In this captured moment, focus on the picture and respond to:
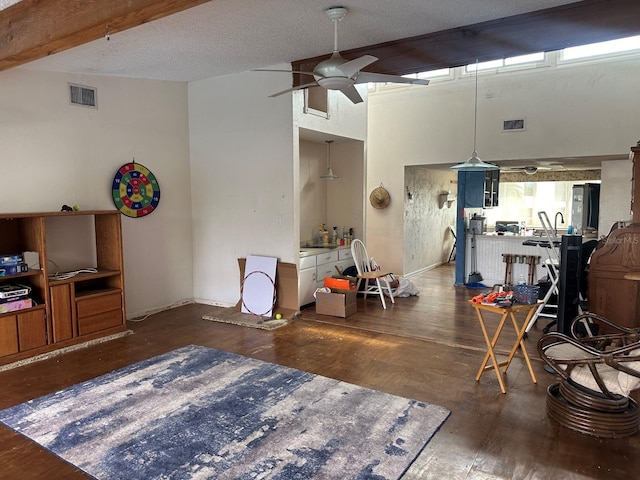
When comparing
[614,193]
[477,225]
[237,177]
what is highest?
[237,177]

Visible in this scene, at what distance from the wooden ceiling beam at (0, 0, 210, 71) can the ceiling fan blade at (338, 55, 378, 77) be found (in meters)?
1.11

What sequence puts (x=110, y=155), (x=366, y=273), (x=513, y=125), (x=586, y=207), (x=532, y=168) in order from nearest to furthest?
(x=110, y=155) < (x=366, y=273) < (x=513, y=125) < (x=586, y=207) < (x=532, y=168)

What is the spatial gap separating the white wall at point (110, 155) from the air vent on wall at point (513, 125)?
484cm

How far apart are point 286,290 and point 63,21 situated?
370 centimetres

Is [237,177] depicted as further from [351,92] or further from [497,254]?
[497,254]

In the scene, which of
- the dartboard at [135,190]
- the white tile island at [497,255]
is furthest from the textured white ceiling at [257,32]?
the white tile island at [497,255]

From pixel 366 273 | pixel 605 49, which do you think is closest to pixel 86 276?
pixel 366 273

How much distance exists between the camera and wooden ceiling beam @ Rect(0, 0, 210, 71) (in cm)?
258

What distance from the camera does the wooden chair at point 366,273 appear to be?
635 cm

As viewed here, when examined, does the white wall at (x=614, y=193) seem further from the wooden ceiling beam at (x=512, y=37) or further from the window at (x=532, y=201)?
the wooden ceiling beam at (x=512, y=37)

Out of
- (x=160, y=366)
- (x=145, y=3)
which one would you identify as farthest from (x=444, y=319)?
(x=145, y=3)

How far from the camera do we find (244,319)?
5477mm

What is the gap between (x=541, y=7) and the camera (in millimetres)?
3473

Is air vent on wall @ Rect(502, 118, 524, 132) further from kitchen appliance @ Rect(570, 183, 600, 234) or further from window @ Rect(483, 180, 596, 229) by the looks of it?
window @ Rect(483, 180, 596, 229)
